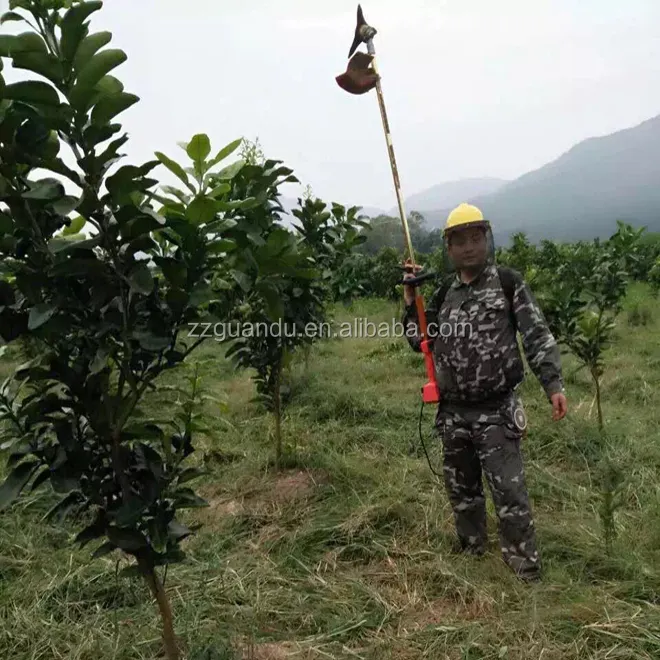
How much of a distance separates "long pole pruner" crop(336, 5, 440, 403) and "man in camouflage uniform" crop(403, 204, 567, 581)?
9 centimetres

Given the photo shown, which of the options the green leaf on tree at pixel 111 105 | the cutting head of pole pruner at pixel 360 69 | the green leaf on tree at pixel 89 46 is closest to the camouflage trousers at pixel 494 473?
the cutting head of pole pruner at pixel 360 69

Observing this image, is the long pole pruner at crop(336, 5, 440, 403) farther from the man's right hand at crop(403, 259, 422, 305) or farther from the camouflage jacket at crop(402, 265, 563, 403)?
the camouflage jacket at crop(402, 265, 563, 403)

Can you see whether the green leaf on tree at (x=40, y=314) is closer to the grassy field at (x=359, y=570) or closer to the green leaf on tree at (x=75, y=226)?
the green leaf on tree at (x=75, y=226)

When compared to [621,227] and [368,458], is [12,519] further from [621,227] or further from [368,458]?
[621,227]

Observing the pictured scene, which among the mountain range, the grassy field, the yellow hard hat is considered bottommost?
the grassy field

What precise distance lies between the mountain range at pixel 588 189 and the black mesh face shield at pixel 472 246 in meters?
84.3

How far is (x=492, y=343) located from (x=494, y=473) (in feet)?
1.84

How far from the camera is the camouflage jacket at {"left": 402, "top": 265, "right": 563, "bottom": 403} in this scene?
8.42ft

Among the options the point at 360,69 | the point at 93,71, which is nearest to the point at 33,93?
the point at 93,71

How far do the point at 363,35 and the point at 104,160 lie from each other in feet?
5.68

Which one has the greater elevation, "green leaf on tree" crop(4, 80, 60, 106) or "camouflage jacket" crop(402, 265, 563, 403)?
"green leaf on tree" crop(4, 80, 60, 106)

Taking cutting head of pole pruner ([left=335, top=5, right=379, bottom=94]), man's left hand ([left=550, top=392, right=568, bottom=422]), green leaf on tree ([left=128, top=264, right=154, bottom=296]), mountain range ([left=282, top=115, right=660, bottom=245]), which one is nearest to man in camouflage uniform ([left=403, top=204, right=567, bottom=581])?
man's left hand ([left=550, top=392, right=568, bottom=422])

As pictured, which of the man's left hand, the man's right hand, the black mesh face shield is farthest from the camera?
the man's right hand

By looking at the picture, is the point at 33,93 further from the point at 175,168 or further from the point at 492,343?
the point at 492,343
